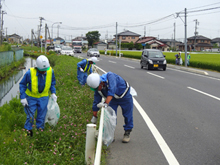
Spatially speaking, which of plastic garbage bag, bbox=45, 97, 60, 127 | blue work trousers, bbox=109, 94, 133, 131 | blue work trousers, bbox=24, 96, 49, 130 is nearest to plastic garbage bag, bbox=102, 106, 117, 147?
blue work trousers, bbox=109, 94, 133, 131

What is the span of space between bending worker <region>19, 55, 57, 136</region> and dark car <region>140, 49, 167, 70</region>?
56.9 feet

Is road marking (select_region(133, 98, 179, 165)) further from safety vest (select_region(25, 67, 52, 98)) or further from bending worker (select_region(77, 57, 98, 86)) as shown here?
bending worker (select_region(77, 57, 98, 86))

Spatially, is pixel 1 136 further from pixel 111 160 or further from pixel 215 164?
pixel 215 164

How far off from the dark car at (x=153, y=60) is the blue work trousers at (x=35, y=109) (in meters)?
17.4

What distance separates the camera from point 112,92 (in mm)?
4438

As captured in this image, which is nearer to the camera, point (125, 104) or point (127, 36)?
point (125, 104)

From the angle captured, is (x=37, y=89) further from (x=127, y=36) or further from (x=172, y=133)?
(x=127, y=36)

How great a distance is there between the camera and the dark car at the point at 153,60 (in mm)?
21703

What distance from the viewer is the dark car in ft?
71.2

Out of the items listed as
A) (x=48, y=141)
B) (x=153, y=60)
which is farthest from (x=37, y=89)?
(x=153, y=60)

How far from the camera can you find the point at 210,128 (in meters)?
6.13

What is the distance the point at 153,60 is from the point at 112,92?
1779 cm

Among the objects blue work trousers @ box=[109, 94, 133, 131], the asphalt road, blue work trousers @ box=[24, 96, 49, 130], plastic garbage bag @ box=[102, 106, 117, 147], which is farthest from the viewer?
blue work trousers @ box=[109, 94, 133, 131]

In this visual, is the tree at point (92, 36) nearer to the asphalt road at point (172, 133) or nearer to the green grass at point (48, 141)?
the asphalt road at point (172, 133)
